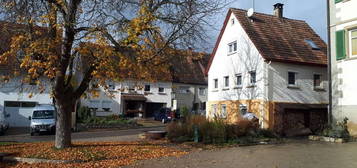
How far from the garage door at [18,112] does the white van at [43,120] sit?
692cm

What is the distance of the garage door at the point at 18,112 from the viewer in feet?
103

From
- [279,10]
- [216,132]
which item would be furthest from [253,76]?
[216,132]

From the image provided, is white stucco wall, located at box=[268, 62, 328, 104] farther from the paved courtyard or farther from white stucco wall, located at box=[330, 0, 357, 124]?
the paved courtyard

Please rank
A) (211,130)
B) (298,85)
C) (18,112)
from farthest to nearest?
(18,112) → (298,85) → (211,130)

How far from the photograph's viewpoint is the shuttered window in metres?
17.6

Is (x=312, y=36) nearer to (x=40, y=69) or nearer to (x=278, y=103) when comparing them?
(x=278, y=103)

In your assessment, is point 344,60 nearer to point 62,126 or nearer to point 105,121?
point 62,126

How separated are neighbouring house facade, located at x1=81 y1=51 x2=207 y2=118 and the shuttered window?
22283mm

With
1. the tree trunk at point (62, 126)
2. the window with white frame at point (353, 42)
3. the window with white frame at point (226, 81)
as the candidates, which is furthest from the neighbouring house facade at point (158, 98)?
the tree trunk at point (62, 126)

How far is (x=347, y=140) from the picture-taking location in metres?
16.0

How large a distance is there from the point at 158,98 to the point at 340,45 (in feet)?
95.0

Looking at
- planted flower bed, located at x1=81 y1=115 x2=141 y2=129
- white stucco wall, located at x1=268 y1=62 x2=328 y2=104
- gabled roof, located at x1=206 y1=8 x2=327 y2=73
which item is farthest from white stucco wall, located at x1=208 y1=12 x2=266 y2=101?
planted flower bed, located at x1=81 y1=115 x2=141 y2=129

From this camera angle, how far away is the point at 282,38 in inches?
954

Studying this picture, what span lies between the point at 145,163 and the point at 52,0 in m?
6.81
